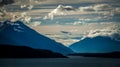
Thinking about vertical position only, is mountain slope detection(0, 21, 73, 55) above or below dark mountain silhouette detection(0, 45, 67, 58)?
above

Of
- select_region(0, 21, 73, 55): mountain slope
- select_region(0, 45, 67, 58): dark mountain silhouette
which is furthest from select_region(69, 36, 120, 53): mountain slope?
select_region(0, 45, 67, 58): dark mountain silhouette

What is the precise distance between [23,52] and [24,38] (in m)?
0.31

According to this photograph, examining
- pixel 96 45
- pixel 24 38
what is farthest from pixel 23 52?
pixel 96 45

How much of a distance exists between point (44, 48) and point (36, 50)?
0.56 feet

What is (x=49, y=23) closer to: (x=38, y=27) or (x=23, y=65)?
(x=38, y=27)

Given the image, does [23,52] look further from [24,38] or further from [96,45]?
[96,45]

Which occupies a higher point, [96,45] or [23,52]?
[96,45]

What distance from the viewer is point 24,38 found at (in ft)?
23.4

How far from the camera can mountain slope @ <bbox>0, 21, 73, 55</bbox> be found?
706cm

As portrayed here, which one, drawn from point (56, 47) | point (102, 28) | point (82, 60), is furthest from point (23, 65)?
point (102, 28)

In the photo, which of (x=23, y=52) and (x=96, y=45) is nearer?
(x=96, y=45)

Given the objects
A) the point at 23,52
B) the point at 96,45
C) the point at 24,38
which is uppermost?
the point at 24,38

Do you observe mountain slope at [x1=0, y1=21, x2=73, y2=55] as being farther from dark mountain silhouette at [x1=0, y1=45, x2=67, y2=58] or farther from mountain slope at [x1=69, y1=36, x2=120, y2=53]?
mountain slope at [x1=69, y1=36, x2=120, y2=53]

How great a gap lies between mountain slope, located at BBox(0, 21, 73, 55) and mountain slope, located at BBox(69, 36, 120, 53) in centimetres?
20
